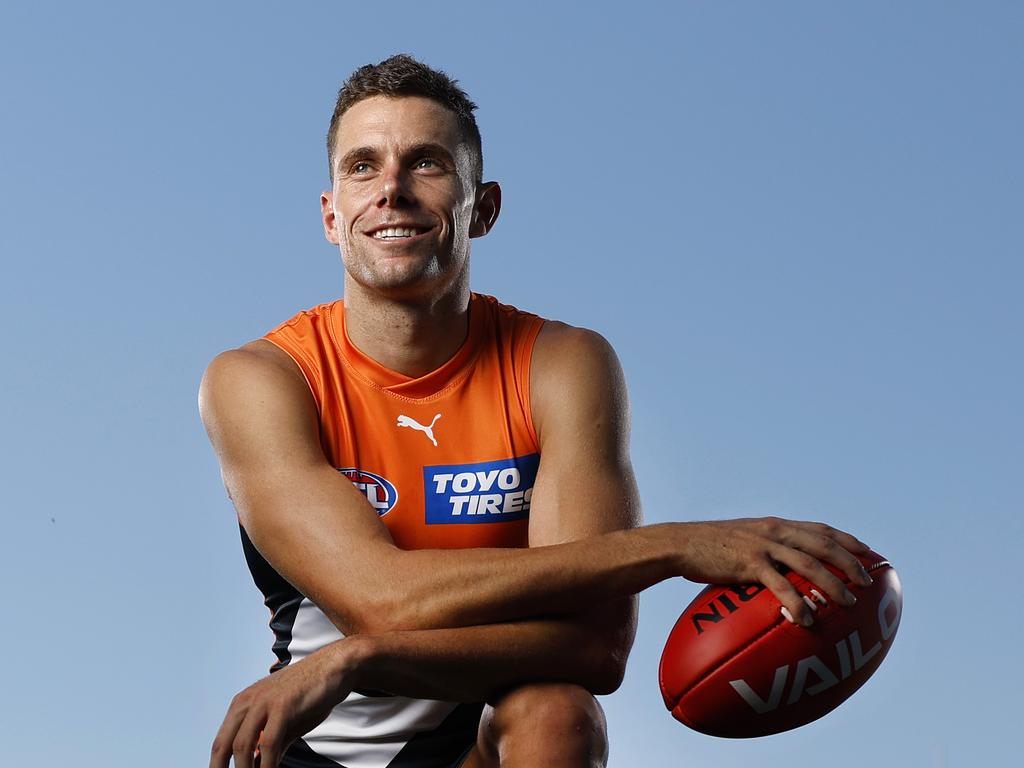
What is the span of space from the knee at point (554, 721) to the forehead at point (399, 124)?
157 cm

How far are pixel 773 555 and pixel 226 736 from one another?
1.32m

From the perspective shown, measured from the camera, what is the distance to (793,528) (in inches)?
126

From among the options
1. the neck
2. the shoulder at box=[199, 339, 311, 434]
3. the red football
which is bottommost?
the red football

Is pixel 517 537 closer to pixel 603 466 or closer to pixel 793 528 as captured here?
pixel 603 466

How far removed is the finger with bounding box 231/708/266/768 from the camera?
2.90 metres

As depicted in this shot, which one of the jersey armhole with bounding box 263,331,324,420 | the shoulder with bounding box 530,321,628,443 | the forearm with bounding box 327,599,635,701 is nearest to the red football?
the forearm with bounding box 327,599,635,701

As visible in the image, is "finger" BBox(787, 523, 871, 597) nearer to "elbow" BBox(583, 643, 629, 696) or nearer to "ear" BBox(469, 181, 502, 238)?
"elbow" BBox(583, 643, 629, 696)

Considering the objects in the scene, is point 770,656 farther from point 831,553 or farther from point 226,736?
point 226,736

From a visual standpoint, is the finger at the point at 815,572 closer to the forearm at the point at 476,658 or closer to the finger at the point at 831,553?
the finger at the point at 831,553

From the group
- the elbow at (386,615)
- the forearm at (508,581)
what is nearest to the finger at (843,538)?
the forearm at (508,581)

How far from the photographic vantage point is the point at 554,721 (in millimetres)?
3057

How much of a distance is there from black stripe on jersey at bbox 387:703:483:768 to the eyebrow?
1.55 metres

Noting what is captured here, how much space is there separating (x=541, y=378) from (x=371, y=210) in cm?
66

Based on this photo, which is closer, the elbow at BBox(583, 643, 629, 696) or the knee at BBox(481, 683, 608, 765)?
the knee at BBox(481, 683, 608, 765)
